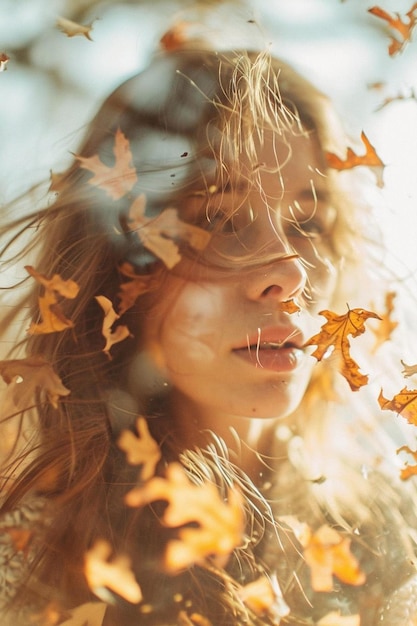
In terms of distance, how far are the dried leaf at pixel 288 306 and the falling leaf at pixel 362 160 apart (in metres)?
0.22

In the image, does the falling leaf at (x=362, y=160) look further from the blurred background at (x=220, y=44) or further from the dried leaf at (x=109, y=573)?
the dried leaf at (x=109, y=573)

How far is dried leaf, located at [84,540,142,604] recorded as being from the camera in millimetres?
961

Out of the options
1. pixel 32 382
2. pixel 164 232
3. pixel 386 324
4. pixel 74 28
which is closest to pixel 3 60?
pixel 74 28

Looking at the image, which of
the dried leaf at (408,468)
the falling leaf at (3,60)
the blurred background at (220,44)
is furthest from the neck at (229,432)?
the falling leaf at (3,60)

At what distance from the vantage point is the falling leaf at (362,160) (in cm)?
105

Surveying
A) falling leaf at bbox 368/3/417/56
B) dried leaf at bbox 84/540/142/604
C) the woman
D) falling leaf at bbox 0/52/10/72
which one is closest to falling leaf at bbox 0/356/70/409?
the woman

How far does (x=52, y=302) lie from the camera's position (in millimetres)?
987

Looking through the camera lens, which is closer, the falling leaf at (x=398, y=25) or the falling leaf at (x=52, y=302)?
the falling leaf at (x=52, y=302)

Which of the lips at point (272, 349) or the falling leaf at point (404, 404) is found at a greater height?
the lips at point (272, 349)

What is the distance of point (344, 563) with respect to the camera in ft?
3.36

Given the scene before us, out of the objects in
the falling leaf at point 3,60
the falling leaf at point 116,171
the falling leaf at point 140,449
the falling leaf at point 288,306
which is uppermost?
the falling leaf at point 3,60

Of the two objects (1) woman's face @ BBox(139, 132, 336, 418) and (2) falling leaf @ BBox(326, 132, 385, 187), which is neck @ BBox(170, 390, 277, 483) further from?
(2) falling leaf @ BBox(326, 132, 385, 187)

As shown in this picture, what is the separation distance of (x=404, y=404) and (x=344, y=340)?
0.14 m

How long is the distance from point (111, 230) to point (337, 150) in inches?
14.5
